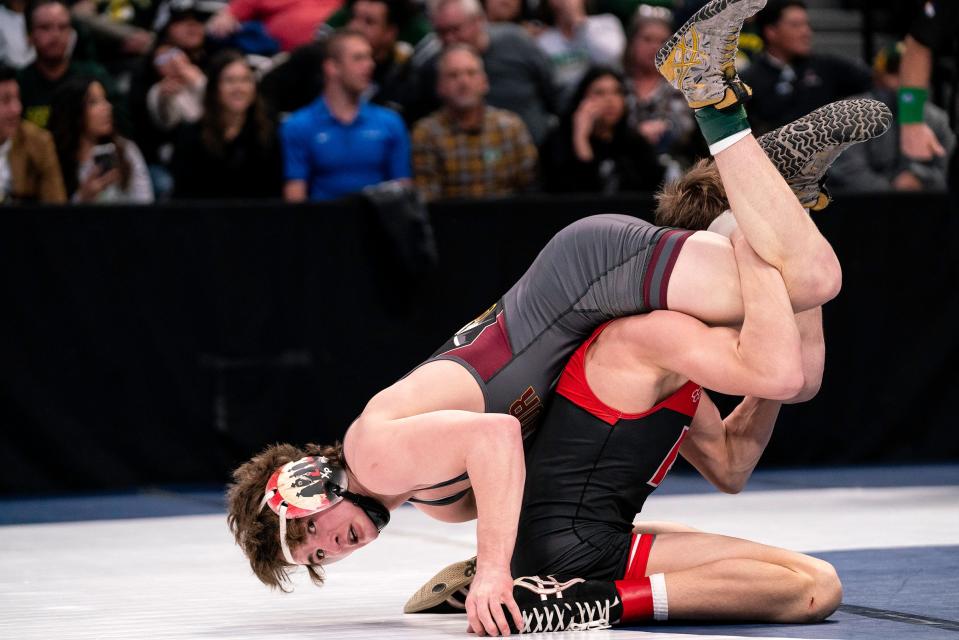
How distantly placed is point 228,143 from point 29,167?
2.78 ft

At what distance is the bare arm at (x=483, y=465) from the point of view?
2869 mm

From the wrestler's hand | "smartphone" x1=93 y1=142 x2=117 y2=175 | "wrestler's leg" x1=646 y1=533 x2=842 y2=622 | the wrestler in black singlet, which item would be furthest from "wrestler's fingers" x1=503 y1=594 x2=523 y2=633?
"smartphone" x1=93 y1=142 x2=117 y2=175

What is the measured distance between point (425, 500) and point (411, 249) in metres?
2.81

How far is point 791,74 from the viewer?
23.9 feet

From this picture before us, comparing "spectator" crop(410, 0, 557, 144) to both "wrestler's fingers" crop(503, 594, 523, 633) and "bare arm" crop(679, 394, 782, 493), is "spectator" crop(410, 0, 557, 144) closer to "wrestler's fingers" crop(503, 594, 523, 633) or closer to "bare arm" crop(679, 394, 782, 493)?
"bare arm" crop(679, 394, 782, 493)

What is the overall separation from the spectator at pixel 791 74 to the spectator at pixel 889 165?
0.68 ft

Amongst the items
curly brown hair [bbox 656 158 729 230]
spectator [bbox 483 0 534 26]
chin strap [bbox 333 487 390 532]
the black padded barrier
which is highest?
curly brown hair [bbox 656 158 729 230]

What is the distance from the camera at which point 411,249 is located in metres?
5.91

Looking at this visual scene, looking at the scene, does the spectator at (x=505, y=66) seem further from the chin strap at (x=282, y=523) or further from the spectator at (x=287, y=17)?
the chin strap at (x=282, y=523)

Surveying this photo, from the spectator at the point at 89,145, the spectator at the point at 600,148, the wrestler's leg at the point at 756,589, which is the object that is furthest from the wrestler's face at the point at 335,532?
the spectator at the point at 600,148

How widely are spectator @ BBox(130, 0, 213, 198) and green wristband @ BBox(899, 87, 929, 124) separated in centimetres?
313

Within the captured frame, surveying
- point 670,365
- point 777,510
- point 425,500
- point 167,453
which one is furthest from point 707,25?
point 167,453

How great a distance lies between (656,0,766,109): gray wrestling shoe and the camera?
3.03 meters

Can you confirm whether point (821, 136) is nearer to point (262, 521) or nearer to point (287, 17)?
point (262, 521)
